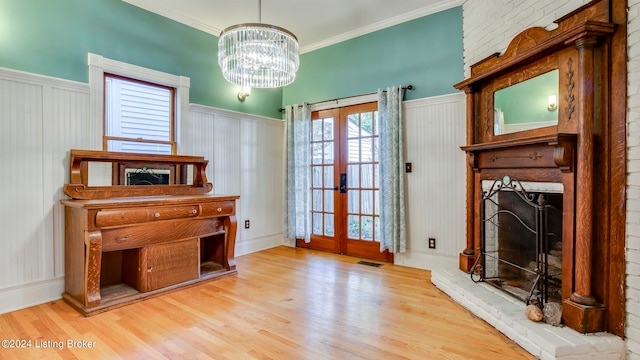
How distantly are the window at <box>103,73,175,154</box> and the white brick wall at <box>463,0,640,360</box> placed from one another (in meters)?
3.25

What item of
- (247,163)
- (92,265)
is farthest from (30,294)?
(247,163)

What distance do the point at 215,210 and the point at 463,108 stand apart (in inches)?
108

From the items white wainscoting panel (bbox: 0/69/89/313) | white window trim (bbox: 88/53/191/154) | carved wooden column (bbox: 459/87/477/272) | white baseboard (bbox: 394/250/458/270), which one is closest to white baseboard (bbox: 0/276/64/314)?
white wainscoting panel (bbox: 0/69/89/313)

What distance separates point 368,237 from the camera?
407 centimetres

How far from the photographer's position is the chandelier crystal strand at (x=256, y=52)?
2.40 meters

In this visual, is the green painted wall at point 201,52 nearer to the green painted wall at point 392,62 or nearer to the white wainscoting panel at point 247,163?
the green painted wall at point 392,62

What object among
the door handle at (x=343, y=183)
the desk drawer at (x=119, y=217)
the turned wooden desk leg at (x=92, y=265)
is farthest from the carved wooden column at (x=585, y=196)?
the turned wooden desk leg at (x=92, y=265)

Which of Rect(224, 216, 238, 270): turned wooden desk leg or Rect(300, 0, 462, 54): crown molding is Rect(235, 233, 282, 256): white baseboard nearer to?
Rect(224, 216, 238, 270): turned wooden desk leg

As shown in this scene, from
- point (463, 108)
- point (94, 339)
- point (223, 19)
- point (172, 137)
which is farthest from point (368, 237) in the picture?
point (223, 19)

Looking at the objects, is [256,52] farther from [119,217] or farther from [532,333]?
[532,333]

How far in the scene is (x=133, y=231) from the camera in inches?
106

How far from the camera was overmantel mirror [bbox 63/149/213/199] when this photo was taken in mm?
2818

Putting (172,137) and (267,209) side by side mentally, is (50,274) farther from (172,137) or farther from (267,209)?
(267,209)

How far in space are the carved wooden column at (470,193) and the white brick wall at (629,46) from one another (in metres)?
0.46
